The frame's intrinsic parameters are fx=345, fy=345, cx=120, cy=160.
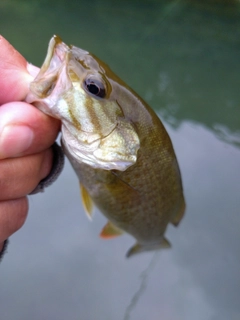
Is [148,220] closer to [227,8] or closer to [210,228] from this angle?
[210,228]

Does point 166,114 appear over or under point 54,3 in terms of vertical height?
over

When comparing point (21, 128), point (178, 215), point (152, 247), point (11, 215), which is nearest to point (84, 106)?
point (21, 128)

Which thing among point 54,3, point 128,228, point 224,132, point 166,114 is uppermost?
point 128,228

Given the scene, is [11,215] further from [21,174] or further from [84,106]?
[84,106]

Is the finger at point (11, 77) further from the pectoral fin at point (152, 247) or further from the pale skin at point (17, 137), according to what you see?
the pectoral fin at point (152, 247)

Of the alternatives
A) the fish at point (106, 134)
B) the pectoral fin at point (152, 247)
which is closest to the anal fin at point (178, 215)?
the fish at point (106, 134)

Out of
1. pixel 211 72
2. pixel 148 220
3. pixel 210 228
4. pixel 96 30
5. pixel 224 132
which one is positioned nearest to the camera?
pixel 148 220

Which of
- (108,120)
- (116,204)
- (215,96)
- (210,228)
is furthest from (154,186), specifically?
(215,96)
